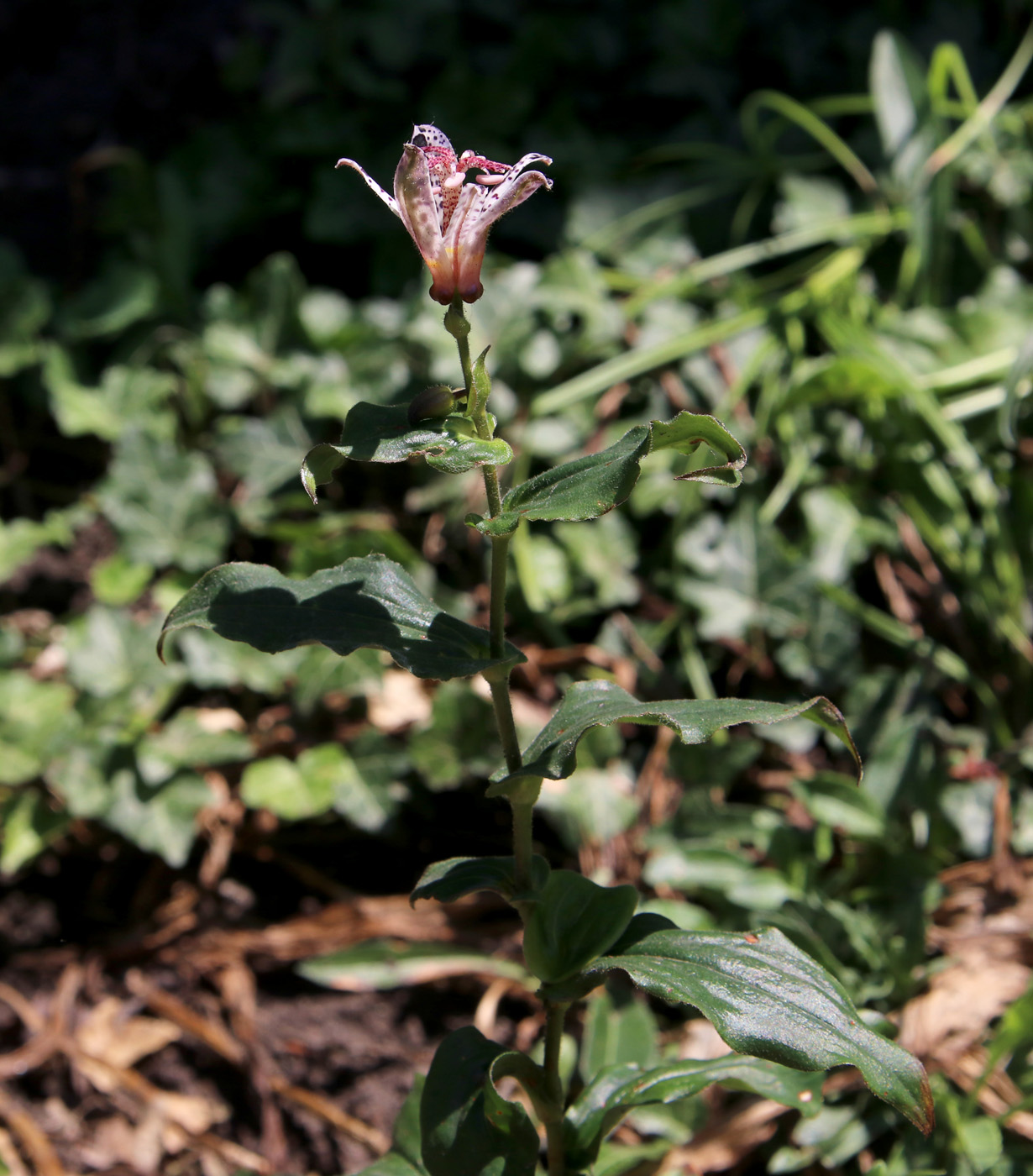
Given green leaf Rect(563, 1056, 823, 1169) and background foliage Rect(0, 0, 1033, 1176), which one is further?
background foliage Rect(0, 0, 1033, 1176)

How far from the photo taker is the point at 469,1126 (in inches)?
35.8

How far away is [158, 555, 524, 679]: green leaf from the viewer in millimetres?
819

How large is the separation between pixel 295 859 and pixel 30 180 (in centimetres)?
168

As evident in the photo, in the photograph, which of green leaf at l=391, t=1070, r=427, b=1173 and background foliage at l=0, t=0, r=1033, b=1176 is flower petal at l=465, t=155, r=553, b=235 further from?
background foliage at l=0, t=0, r=1033, b=1176

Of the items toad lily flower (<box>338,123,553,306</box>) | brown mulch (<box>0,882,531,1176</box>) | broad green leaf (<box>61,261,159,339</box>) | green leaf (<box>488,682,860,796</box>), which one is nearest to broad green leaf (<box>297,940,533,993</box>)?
brown mulch (<box>0,882,531,1176</box>)

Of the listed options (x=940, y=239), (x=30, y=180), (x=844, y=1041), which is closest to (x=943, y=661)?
(x=940, y=239)

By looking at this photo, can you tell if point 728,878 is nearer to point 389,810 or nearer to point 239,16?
point 389,810

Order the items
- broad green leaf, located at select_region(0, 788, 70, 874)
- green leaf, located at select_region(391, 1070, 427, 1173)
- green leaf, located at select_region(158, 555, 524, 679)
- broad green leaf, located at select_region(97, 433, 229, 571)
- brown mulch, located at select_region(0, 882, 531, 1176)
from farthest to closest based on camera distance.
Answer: broad green leaf, located at select_region(97, 433, 229, 571) → broad green leaf, located at select_region(0, 788, 70, 874) → brown mulch, located at select_region(0, 882, 531, 1176) → green leaf, located at select_region(391, 1070, 427, 1173) → green leaf, located at select_region(158, 555, 524, 679)

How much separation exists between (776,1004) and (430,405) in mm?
517

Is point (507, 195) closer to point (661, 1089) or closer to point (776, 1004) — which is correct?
point (776, 1004)

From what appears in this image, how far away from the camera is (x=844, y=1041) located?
790 mm

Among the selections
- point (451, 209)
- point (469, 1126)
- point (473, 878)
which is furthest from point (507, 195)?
point (469, 1126)

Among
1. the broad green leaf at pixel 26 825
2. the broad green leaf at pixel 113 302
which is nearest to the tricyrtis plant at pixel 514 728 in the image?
the broad green leaf at pixel 26 825

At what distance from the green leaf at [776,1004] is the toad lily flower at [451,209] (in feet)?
1.76
